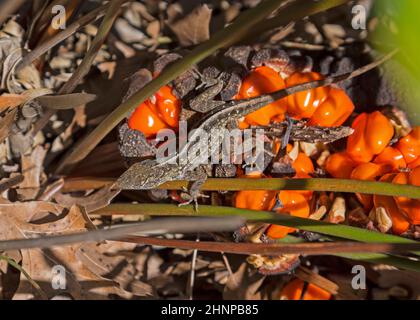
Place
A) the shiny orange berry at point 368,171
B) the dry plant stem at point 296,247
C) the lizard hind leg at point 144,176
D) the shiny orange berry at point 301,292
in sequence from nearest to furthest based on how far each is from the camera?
the dry plant stem at point 296,247
the shiny orange berry at point 368,171
the lizard hind leg at point 144,176
the shiny orange berry at point 301,292

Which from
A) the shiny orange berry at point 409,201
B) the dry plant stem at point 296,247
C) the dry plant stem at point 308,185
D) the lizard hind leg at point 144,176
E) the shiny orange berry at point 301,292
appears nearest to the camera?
the dry plant stem at point 296,247

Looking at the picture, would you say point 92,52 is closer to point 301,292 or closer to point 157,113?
point 157,113

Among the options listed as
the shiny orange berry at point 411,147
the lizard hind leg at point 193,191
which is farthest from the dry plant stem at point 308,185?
the shiny orange berry at point 411,147

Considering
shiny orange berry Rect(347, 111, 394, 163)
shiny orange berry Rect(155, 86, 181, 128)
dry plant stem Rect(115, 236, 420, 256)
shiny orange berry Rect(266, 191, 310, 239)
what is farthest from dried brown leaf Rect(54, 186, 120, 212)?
shiny orange berry Rect(347, 111, 394, 163)

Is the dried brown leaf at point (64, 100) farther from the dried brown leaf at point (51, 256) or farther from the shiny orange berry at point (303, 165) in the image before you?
the shiny orange berry at point (303, 165)

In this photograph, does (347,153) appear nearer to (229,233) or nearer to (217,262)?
(229,233)

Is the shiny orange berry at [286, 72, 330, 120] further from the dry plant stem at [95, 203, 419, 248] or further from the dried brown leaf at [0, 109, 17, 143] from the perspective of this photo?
the dried brown leaf at [0, 109, 17, 143]

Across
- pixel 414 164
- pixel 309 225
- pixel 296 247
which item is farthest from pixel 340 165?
pixel 296 247
